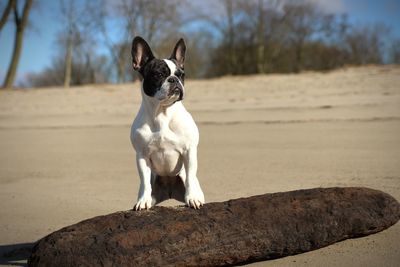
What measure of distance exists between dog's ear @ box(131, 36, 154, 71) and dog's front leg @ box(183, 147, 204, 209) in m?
0.89

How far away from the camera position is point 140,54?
4715 millimetres

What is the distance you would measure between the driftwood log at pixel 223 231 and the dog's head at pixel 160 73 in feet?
3.25

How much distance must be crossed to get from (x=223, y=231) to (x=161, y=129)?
3.32 feet

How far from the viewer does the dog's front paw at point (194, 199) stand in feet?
15.1

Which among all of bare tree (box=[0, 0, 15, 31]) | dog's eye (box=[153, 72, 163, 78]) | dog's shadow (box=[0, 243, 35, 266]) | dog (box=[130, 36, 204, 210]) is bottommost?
dog's shadow (box=[0, 243, 35, 266])

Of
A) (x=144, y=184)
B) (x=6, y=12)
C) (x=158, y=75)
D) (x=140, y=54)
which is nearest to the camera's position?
(x=158, y=75)

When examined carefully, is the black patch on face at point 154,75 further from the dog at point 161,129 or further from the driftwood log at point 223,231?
the driftwood log at point 223,231

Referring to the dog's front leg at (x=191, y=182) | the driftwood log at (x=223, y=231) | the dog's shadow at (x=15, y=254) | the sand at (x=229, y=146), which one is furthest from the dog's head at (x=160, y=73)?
the dog's shadow at (x=15, y=254)

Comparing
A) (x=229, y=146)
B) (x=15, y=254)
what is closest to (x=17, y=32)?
(x=229, y=146)

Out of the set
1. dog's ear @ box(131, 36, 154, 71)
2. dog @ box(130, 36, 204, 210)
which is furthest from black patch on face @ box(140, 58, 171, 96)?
dog's ear @ box(131, 36, 154, 71)

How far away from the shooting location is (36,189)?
28.0 ft

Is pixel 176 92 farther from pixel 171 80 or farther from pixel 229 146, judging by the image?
pixel 229 146

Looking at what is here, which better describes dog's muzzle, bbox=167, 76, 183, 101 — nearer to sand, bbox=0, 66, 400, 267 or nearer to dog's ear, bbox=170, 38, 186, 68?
dog's ear, bbox=170, 38, 186, 68

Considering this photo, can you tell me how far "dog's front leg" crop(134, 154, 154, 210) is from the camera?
460 centimetres
